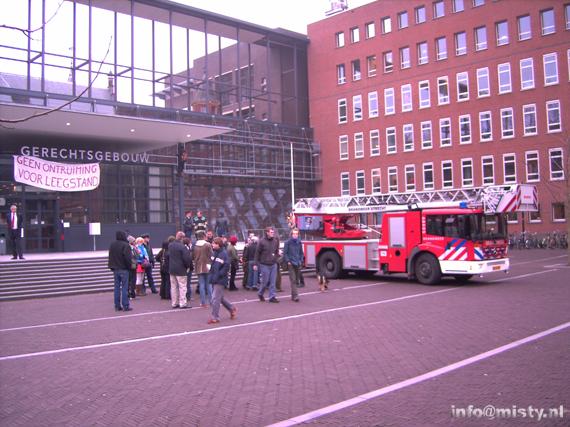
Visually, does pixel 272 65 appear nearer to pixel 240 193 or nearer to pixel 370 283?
pixel 240 193

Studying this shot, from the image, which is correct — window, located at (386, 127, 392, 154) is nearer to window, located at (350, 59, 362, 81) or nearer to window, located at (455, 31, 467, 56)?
window, located at (350, 59, 362, 81)

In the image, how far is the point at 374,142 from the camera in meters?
47.2

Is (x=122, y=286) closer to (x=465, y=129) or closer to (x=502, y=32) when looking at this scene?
(x=465, y=129)

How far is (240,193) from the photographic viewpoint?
42.6 m

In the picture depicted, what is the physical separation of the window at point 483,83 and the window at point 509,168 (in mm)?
4997

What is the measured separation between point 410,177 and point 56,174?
28662mm

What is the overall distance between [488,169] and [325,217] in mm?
23753

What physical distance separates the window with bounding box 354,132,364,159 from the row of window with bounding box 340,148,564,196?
4.61ft

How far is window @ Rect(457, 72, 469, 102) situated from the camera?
42.4 m

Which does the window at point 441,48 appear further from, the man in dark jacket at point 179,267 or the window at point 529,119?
the man in dark jacket at point 179,267

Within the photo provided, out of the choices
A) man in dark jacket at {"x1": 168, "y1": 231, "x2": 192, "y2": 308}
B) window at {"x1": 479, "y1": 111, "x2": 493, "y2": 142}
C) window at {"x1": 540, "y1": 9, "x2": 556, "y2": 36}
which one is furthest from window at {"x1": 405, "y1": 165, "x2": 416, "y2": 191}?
man in dark jacket at {"x1": 168, "y1": 231, "x2": 192, "y2": 308}

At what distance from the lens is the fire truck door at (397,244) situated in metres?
18.6

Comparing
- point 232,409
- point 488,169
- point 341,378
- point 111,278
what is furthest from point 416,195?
point 488,169

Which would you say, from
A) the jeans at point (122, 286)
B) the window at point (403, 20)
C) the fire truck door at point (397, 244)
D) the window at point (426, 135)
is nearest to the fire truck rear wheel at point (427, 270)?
the fire truck door at point (397, 244)
